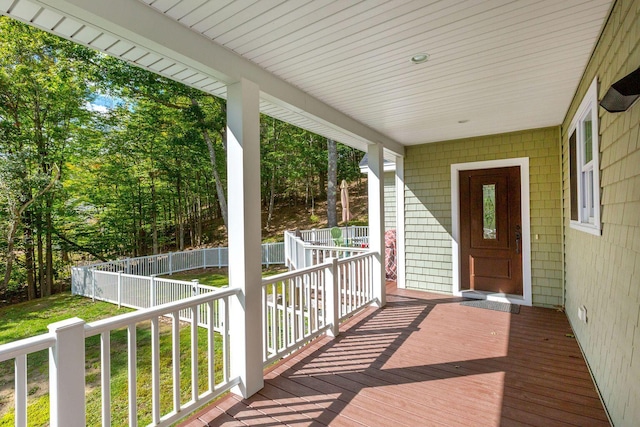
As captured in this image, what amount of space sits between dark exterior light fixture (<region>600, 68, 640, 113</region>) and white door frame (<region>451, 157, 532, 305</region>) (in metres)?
3.55

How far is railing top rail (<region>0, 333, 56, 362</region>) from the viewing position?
139cm

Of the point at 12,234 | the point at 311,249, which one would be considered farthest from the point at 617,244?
the point at 12,234

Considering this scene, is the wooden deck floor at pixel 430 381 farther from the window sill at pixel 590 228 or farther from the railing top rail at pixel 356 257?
the window sill at pixel 590 228

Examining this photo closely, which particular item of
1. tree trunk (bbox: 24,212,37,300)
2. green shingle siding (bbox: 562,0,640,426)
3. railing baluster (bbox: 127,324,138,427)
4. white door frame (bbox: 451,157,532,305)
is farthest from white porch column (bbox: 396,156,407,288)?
tree trunk (bbox: 24,212,37,300)

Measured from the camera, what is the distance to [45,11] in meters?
1.65

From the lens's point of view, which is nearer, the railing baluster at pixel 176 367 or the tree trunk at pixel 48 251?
the railing baluster at pixel 176 367

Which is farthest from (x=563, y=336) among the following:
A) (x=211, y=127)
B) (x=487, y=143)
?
(x=211, y=127)

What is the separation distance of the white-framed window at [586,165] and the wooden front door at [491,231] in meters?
1.27

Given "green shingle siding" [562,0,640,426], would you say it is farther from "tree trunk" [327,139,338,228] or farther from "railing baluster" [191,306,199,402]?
"tree trunk" [327,139,338,228]

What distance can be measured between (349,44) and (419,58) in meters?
0.64

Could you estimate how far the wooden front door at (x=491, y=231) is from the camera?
509 centimetres

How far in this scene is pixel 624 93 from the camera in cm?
153

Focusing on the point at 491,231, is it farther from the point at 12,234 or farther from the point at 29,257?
the point at 29,257

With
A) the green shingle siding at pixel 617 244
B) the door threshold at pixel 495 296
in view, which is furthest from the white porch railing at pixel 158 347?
the green shingle siding at pixel 617 244
